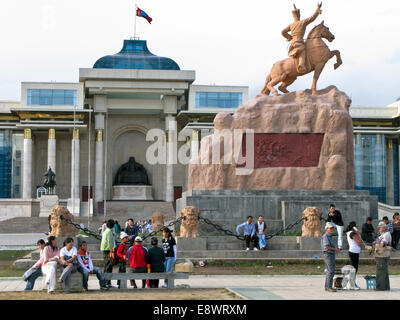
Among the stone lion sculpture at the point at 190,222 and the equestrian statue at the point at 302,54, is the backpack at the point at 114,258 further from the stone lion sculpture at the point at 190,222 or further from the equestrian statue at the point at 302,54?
the equestrian statue at the point at 302,54

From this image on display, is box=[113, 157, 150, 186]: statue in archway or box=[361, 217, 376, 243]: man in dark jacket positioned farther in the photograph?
box=[113, 157, 150, 186]: statue in archway

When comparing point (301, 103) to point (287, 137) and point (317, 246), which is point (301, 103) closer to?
point (287, 137)

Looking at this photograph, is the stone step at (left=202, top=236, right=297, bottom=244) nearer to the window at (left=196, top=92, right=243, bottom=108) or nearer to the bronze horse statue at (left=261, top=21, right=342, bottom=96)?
the bronze horse statue at (left=261, top=21, right=342, bottom=96)

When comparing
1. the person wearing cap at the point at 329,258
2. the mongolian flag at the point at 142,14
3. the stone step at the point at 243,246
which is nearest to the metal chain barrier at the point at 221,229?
the stone step at the point at 243,246

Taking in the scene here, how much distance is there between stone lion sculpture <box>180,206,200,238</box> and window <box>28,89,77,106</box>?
117 feet

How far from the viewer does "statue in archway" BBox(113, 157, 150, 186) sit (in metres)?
55.4

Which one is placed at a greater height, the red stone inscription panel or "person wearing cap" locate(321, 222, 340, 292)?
the red stone inscription panel

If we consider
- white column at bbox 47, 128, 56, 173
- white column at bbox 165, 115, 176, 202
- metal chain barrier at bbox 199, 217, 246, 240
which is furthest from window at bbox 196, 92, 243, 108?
metal chain barrier at bbox 199, 217, 246, 240

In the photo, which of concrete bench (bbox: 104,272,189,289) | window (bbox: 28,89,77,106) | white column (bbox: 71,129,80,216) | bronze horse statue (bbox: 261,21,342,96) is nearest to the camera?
concrete bench (bbox: 104,272,189,289)

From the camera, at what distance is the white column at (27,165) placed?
52844 millimetres

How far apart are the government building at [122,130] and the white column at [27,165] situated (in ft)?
0.25

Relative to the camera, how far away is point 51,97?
53.4m
